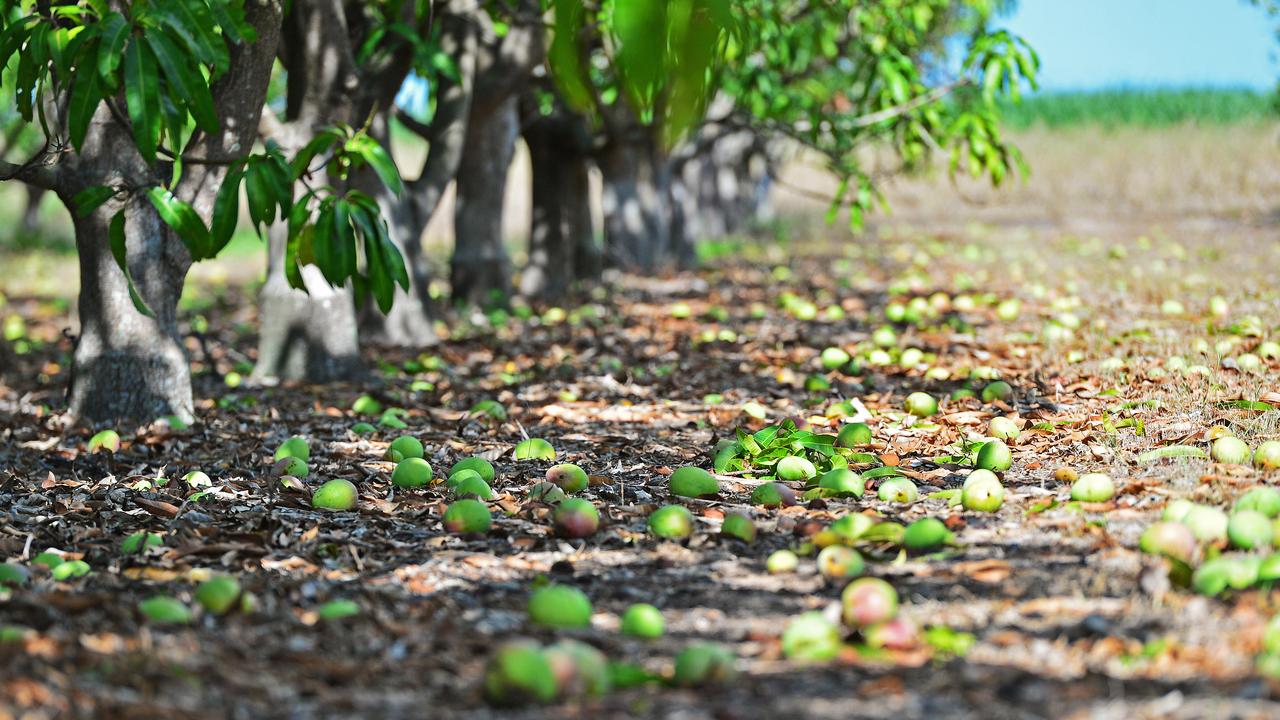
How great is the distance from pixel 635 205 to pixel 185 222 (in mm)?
10380

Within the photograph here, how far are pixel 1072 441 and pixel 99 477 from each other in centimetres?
368

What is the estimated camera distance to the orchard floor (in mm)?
2152

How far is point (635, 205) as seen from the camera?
14.0 meters

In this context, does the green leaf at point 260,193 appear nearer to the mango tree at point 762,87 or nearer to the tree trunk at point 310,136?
the mango tree at point 762,87

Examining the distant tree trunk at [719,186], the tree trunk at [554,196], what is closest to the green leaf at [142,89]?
the tree trunk at [554,196]

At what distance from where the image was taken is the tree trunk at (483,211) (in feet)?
30.1

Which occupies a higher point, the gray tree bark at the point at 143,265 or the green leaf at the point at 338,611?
the gray tree bark at the point at 143,265

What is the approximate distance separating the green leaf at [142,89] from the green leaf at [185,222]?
60 cm

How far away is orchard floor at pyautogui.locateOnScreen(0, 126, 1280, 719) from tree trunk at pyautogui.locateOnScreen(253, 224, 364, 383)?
30 centimetres

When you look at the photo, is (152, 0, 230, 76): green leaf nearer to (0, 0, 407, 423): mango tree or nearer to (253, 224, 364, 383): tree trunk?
(0, 0, 407, 423): mango tree

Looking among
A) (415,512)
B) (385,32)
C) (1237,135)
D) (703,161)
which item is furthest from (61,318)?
(1237,135)

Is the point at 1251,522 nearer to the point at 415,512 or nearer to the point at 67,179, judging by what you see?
the point at 415,512

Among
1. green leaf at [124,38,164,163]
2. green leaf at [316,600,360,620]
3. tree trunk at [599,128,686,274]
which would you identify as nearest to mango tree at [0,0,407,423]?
green leaf at [124,38,164,163]

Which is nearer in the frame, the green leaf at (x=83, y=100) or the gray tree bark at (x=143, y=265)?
the green leaf at (x=83, y=100)
